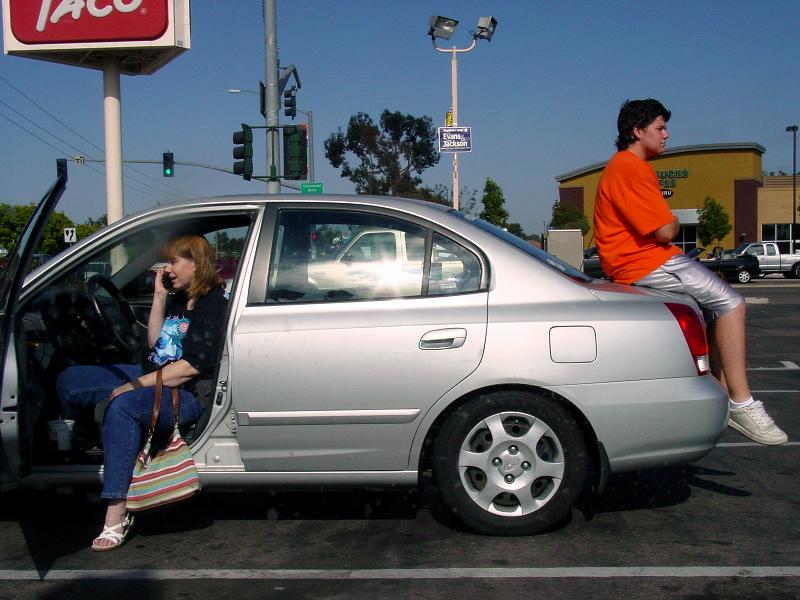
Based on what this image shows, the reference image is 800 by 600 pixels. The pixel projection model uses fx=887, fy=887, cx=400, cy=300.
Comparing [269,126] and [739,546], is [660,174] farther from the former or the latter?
[739,546]

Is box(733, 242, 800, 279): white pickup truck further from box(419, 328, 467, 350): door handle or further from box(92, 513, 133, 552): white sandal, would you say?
box(92, 513, 133, 552): white sandal

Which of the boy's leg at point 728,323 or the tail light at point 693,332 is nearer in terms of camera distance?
the tail light at point 693,332

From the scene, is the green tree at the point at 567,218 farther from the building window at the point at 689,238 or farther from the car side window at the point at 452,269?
the car side window at the point at 452,269

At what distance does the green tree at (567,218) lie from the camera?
2066 inches

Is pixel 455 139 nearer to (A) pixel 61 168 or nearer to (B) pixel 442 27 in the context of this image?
(B) pixel 442 27

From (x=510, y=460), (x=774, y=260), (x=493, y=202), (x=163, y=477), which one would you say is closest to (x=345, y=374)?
(x=510, y=460)

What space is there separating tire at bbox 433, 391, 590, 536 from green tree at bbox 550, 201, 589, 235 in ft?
160

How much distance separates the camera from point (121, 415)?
406 centimetres

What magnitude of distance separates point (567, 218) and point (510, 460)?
164 feet

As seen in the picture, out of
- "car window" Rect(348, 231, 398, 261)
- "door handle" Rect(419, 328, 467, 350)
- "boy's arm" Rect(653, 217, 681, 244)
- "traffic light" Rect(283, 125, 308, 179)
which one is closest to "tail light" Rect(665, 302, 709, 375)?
"boy's arm" Rect(653, 217, 681, 244)

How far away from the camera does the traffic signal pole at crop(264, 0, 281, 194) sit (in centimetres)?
1429

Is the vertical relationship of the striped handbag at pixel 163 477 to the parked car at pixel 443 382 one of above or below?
below

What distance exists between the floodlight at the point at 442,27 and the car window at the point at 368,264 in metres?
18.7

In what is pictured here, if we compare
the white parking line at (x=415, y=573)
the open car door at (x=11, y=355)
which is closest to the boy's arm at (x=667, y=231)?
the white parking line at (x=415, y=573)
